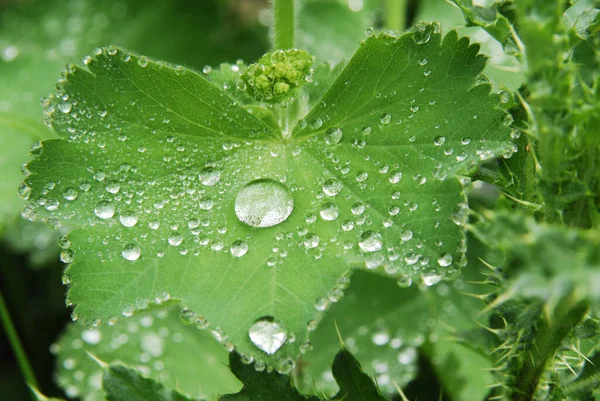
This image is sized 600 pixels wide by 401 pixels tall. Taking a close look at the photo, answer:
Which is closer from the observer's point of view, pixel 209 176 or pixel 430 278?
pixel 430 278

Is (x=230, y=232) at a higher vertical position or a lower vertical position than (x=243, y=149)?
lower

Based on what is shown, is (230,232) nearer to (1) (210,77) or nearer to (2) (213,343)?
(1) (210,77)

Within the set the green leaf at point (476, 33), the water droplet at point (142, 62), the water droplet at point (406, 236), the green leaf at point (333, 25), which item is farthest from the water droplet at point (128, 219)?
the green leaf at point (333, 25)

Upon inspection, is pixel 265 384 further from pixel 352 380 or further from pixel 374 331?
pixel 374 331

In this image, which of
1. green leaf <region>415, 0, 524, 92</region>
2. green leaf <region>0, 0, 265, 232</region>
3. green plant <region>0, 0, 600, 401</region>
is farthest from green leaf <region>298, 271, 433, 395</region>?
green leaf <region>0, 0, 265, 232</region>

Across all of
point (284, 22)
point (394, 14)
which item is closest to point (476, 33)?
point (394, 14)

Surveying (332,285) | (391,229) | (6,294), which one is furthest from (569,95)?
(6,294)
